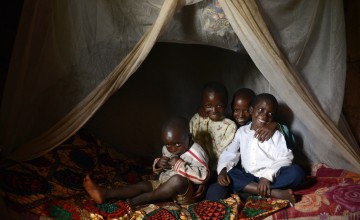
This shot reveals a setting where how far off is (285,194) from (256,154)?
0.39m

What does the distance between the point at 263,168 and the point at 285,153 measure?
183mm

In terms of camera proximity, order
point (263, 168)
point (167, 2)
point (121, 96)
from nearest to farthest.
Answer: point (167, 2) → point (263, 168) → point (121, 96)

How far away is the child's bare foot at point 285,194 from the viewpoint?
2.24m

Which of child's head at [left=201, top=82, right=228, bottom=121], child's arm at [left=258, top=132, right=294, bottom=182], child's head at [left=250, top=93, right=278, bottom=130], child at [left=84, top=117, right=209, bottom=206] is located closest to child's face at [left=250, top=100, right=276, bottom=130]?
child's head at [left=250, top=93, right=278, bottom=130]

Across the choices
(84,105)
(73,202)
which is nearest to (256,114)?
(84,105)

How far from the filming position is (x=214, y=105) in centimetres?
292

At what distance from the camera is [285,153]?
251 cm

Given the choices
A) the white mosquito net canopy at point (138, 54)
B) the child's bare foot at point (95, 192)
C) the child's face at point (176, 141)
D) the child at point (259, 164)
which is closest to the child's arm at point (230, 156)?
the child at point (259, 164)

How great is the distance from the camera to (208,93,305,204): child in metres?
2.39

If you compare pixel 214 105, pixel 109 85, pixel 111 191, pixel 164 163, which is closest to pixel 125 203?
pixel 111 191

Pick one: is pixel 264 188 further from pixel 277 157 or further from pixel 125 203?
pixel 125 203

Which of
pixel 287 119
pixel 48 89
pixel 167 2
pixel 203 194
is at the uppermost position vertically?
pixel 167 2

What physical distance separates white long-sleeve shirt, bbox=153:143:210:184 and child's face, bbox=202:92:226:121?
459mm

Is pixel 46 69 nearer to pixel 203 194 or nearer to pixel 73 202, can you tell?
pixel 73 202
